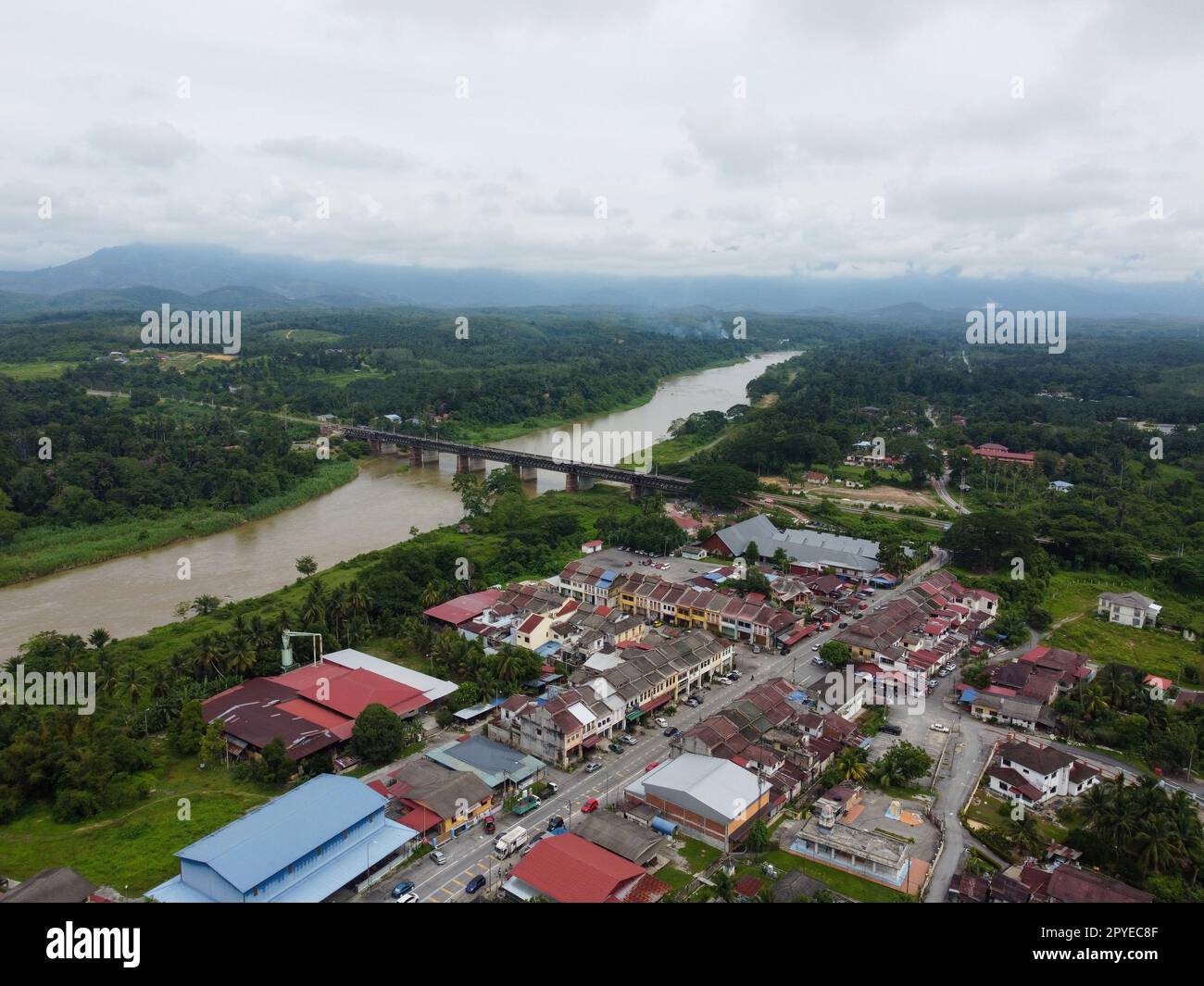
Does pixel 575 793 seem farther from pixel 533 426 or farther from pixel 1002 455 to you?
pixel 533 426

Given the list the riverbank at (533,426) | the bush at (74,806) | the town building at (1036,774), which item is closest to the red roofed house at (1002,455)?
the riverbank at (533,426)

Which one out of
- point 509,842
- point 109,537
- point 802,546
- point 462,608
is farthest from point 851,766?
point 109,537

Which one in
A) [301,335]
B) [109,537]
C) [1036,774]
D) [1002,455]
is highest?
[301,335]

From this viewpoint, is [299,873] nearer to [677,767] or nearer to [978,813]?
[677,767]

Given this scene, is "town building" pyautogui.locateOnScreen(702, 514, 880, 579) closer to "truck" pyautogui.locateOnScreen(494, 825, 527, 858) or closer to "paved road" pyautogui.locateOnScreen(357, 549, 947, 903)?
"paved road" pyautogui.locateOnScreen(357, 549, 947, 903)

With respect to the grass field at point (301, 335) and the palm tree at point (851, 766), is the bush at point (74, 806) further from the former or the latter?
the grass field at point (301, 335)
